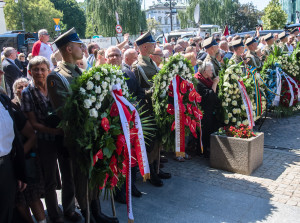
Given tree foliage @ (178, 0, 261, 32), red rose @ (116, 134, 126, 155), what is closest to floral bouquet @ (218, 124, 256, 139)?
red rose @ (116, 134, 126, 155)

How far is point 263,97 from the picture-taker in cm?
711

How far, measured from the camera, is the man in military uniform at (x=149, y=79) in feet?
15.8

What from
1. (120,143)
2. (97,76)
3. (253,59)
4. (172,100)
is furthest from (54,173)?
(253,59)

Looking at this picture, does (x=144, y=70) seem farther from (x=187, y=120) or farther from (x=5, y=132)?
(x=5, y=132)

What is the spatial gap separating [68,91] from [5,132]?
0.82 m

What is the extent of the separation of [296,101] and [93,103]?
23.3 feet

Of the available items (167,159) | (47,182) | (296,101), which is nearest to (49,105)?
(47,182)

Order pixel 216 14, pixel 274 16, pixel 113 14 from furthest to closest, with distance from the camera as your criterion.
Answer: pixel 216 14 < pixel 113 14 < pixel 274 16

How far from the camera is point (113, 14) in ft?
106

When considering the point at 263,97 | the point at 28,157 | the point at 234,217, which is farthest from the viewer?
the point at 263,97

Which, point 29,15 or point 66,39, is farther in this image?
point 29,15

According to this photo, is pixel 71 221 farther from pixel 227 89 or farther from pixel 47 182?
pixel 227 89

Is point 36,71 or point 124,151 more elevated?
point 36,71

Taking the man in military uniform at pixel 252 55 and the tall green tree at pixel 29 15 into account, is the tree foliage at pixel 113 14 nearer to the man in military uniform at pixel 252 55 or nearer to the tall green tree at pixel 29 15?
the tall green tree at pixel 29 15
